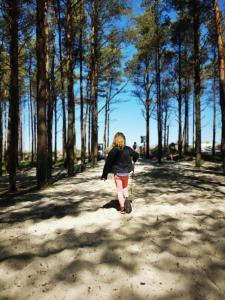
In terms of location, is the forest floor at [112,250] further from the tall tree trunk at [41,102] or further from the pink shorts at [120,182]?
the tall tree trunk at [41,102]

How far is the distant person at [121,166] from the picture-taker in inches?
254

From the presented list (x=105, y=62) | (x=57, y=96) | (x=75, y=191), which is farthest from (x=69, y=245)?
(x=57, y=96)

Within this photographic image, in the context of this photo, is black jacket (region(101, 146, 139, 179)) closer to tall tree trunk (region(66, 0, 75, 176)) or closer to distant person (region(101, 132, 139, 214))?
distant person (region(101, 132, 139, 214))

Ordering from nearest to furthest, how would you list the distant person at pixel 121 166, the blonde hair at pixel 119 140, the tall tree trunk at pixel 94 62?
the distant person at pixel 121 166, the blonde hair at pixel 119 140, the tall tree trunk at pixel 94 62

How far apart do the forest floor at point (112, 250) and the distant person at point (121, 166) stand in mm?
287

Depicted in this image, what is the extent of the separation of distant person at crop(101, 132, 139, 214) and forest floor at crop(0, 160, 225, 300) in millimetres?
287

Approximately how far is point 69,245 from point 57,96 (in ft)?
81.8

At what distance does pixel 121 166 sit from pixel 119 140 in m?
0.58

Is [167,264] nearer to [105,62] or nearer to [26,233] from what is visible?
[26,233]

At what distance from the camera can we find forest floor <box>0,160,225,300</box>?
3434mm

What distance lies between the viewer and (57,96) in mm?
28359

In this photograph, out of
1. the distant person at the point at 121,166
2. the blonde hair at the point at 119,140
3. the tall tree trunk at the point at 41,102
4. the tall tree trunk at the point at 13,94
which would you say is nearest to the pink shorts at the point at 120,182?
the distant person at the point at 121,166

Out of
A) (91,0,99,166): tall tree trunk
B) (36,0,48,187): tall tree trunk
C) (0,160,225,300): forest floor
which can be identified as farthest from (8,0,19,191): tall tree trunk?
(91,0,99,166): tall tree trunk

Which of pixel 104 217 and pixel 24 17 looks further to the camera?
pixel 24 17
